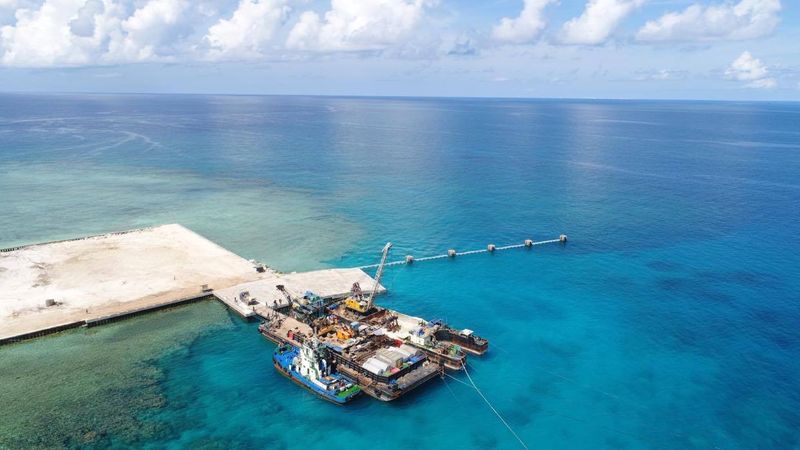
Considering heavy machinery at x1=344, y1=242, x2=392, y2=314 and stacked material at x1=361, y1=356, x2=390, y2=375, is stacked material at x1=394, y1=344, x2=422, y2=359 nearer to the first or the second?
stacked material at x1=361, y1=356, x2=390, y2=375

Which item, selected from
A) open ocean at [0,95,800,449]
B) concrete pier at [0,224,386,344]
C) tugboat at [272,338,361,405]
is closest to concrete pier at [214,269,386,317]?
concrete pier at [0,224,386,344]

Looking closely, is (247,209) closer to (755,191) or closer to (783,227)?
(783,227)

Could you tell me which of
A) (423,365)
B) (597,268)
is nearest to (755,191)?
(597,268)

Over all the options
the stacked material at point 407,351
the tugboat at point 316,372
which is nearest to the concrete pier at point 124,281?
the tugboat at point 316,372

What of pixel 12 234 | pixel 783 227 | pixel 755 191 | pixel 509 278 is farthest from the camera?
pixel 755 191

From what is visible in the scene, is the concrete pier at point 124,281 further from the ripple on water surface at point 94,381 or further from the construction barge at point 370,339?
the construction barge at point 370,339
